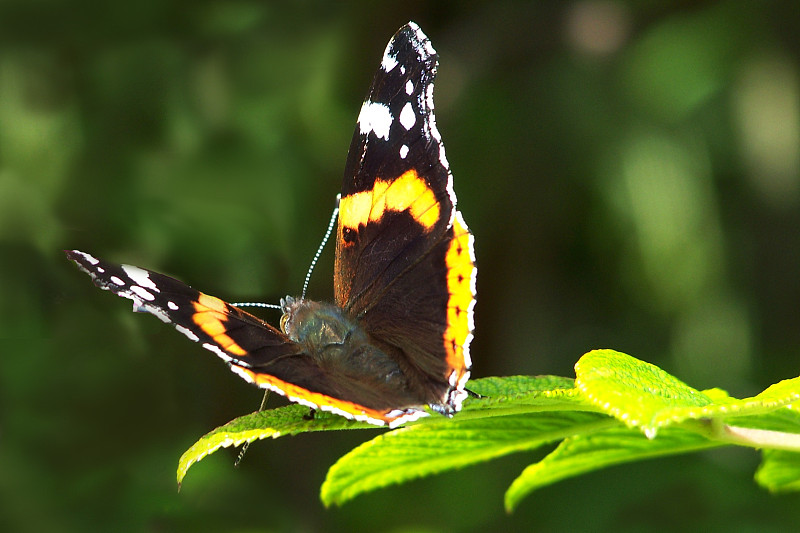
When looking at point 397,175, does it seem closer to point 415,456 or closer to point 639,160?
point 415,456

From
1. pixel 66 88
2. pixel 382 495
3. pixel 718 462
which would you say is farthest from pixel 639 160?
pixel 66 88

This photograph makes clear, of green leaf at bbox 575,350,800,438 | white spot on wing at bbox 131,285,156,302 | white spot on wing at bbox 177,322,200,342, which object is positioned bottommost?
green leaf at bbox 575,350,800,438

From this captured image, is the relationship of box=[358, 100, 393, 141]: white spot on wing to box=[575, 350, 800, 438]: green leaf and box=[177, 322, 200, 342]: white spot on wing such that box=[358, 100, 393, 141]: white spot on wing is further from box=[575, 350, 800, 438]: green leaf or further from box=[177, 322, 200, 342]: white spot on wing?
box=[575, 350, 800, 438]: green leaf

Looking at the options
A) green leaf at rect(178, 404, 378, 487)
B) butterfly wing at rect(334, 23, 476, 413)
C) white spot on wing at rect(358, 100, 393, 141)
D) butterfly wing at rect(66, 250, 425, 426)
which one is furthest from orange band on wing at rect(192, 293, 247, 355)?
white spot on wing at rect(358, 100, 393, 141)

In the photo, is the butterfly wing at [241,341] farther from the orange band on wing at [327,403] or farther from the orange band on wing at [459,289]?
the orange band on wing at [459,289]

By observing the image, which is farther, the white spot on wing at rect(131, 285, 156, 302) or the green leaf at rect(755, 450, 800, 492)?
the white spot on wing at rect(131, 285, 156, 302)

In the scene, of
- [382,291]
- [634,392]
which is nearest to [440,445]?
[634,392]

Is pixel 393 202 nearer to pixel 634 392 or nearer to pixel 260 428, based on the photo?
pixel 260 428

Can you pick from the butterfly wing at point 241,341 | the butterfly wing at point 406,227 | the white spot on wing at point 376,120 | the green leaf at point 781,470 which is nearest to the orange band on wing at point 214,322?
the butterfly wing at point 241,341
